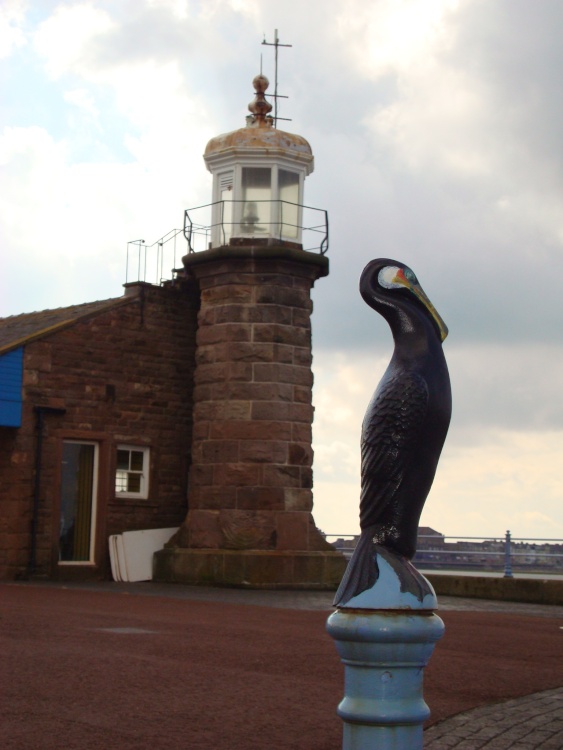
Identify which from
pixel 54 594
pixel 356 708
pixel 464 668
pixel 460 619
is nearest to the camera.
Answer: pixel 356 708

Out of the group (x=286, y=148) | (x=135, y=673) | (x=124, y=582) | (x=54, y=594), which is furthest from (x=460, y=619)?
(x=286, y=148)

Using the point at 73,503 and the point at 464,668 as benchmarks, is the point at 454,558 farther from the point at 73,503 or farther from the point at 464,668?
the point at 464,668

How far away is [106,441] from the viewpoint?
21.9 meters

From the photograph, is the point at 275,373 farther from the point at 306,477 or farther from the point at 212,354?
the point at 306,477

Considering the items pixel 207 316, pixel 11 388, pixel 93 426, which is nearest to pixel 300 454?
pixel 207 316

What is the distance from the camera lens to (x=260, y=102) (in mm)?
23688

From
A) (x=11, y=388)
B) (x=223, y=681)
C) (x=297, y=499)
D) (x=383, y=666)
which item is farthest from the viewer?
(x=297, y=499)

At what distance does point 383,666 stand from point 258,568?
699 inches

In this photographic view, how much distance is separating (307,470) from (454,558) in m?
4.47

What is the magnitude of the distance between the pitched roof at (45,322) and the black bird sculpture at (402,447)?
17300 mm

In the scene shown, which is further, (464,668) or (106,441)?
(106,441)

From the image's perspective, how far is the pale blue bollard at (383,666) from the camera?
3145 millimetres

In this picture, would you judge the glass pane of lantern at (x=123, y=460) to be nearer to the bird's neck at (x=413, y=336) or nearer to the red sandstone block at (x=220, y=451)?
the red sandstone block at (x=220, y=451)

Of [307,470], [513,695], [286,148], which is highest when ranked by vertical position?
[286,148]
